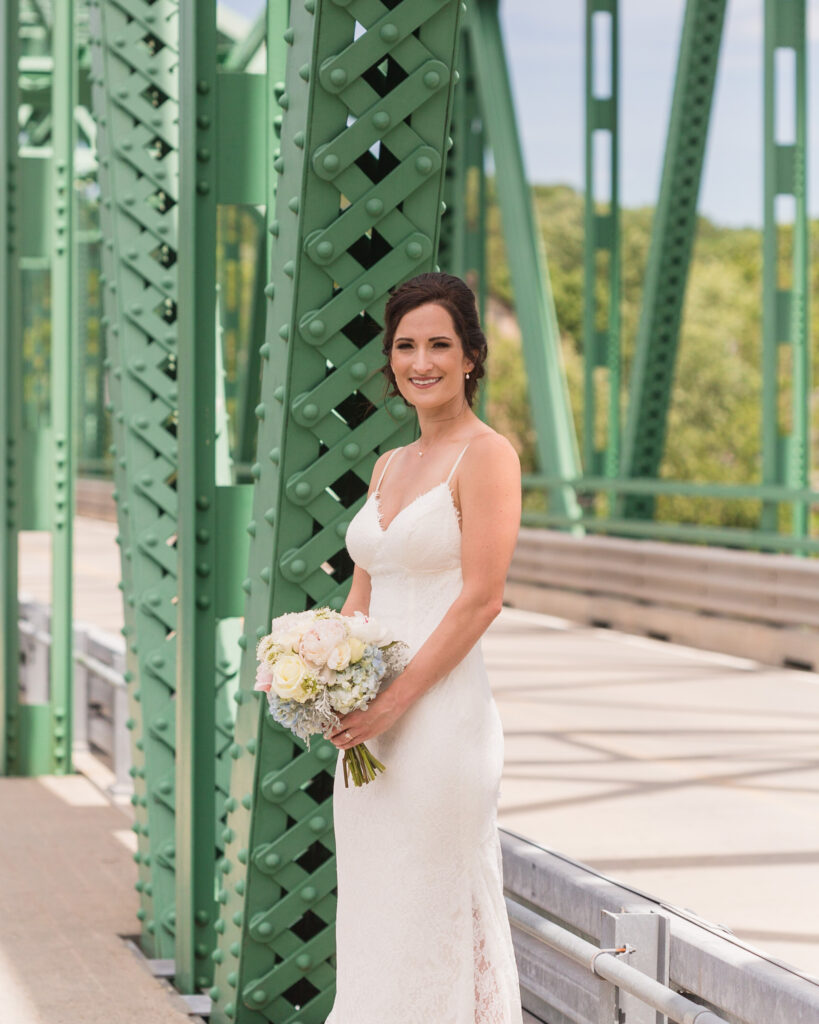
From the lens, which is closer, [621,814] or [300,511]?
[300,511]

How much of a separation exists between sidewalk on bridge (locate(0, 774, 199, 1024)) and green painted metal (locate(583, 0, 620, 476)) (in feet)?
29.5

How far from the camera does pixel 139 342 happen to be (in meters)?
5.98

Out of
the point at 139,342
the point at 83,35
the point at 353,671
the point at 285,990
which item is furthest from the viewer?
the point at 83,35

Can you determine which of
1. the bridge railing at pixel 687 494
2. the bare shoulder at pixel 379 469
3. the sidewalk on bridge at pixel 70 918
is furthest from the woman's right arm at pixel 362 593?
the bridge railing at pixel 687 494

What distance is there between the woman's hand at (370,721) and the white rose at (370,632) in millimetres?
101

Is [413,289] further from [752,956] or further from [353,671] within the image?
[752,956]

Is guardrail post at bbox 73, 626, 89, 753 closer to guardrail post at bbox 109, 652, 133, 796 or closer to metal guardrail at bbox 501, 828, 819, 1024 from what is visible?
guardrail post at bbox 109, 652, 133, 796

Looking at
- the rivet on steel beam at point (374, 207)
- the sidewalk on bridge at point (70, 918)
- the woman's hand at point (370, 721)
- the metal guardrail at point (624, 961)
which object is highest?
the rivet on steel beam at point (374, 207)

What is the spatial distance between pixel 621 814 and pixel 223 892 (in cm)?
257

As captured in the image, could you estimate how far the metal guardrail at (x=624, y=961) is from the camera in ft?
10.7

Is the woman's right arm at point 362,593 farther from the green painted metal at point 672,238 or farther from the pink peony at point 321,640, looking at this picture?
the green painted metal at point 672,238

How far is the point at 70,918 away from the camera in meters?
5.90

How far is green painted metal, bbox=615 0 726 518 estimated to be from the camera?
13195 mm

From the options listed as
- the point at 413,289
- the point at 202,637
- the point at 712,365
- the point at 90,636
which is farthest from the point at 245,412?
the point at 712,365
